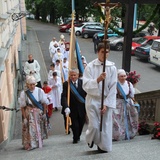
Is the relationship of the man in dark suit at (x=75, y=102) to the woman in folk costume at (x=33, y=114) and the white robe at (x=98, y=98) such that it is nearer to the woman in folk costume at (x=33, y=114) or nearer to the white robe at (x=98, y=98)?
the woman in folk costume at (x=33, y=114)

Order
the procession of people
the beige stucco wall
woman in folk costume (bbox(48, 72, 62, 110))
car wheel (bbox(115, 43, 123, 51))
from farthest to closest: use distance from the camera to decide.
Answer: car wheel (bbox(115, 43, 123, 51)), woman in folk costume (bbox(48, 72, 62, 110)), the beige stucco wall, the procession of people

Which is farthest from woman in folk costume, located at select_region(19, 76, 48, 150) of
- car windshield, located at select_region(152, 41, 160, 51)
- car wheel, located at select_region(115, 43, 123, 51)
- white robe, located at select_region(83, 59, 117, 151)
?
car wheel, located at select_region(115, 43, 123, 51)

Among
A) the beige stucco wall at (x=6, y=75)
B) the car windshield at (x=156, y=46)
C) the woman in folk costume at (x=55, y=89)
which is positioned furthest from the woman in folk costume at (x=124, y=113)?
the car windshield at (x=156, y=46)

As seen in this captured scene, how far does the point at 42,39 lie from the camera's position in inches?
1141

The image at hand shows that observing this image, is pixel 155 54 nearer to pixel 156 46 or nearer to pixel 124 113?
pixel 156 46

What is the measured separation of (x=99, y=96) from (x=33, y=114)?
185 cm

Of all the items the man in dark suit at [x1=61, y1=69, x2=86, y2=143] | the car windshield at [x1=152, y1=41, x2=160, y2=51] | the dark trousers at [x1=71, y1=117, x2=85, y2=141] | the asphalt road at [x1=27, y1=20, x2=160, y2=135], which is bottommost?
the asphalt road at [x1=27, y1=20, x2=160, y2=135]

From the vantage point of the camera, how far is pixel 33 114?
18.2ft

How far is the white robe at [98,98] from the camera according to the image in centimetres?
420

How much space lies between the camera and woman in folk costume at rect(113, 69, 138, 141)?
18.6 ft

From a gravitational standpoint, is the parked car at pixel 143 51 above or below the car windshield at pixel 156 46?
below

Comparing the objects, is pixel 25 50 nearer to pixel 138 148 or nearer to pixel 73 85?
pixel 73 85

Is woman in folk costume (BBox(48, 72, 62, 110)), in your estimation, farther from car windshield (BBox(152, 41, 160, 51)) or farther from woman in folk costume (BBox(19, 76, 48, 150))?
car windshield (BBox(152, 41, 160, 51))

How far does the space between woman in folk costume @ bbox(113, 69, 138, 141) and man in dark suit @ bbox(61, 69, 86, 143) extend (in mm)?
738
